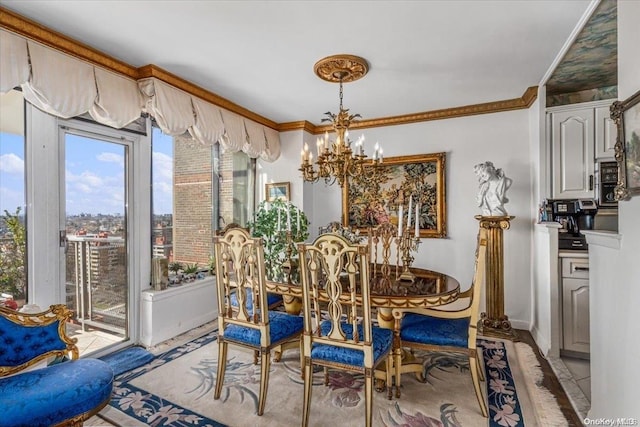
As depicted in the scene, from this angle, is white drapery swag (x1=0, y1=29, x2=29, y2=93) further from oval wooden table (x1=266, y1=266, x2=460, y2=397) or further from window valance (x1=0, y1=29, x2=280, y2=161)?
oval wooden table (x1=266, y1=266, x2=460, y2=397)

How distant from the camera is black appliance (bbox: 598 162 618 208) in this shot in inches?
107

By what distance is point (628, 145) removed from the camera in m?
1.46

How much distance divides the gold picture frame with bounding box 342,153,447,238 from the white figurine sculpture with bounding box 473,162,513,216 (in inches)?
22.6

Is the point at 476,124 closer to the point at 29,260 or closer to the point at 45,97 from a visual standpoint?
the point at 45,97

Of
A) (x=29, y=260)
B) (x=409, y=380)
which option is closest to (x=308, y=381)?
(x=409, y=380)

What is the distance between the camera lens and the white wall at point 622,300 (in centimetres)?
137

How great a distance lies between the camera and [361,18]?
80.0 inches

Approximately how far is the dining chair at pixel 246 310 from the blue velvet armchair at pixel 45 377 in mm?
706

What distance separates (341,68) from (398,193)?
6.09 ft

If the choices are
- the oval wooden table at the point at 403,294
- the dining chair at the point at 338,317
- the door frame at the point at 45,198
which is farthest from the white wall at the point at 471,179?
the door frame at the point at 45,198

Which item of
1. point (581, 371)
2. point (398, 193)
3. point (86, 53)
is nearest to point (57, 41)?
point (86, 53)

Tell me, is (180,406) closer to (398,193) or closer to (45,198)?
(45,198)

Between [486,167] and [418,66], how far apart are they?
50.1 inches

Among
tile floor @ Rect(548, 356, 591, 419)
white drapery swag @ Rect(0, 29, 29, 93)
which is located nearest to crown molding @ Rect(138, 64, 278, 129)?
white drapery swag @ Rect(0, 29, 29, 93)
